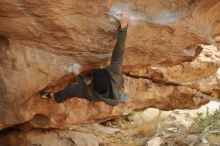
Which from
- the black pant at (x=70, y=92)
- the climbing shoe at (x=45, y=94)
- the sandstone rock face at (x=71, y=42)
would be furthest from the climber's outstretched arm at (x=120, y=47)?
the climbing shoe at (x=45, y=94)

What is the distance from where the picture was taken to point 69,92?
17.4ft

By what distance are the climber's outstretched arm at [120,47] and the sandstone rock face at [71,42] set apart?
154 millimetres

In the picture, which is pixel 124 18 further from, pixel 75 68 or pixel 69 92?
pixel 69 92

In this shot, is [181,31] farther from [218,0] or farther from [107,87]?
[107,87]

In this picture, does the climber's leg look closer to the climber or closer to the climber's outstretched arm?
the climber

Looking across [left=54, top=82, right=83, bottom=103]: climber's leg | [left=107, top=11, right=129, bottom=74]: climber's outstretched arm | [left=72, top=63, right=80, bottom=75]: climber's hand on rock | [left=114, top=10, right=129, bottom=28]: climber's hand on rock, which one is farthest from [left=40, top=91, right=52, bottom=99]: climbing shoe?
[left=114, top=10, right=129, bottom=28]: climber's hand on rock

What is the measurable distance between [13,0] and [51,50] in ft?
3.12

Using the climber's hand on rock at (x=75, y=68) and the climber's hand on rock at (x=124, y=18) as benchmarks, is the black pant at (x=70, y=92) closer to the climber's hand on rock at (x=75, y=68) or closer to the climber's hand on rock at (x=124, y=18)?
the climber's hand on rock at (x=75, y=68)

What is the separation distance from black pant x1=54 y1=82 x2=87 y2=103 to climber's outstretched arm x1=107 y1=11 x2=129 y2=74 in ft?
2.27

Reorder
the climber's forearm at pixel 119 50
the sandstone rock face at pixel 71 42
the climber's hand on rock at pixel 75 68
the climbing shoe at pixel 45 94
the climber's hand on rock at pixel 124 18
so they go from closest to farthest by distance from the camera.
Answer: the climber's forearm at pixel 119 50 < the climber's hand on rock at pixel 124 18 < the sandstone rock face at pixel 71 42 < the climber's hand on rock at pixel 75 68 < the climbing shoe at pixel 45 94

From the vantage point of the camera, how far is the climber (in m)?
4.39

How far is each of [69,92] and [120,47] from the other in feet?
3.99

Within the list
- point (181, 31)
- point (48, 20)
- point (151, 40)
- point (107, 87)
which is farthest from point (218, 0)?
point (48, 20)

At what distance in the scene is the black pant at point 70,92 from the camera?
5.08 metres
